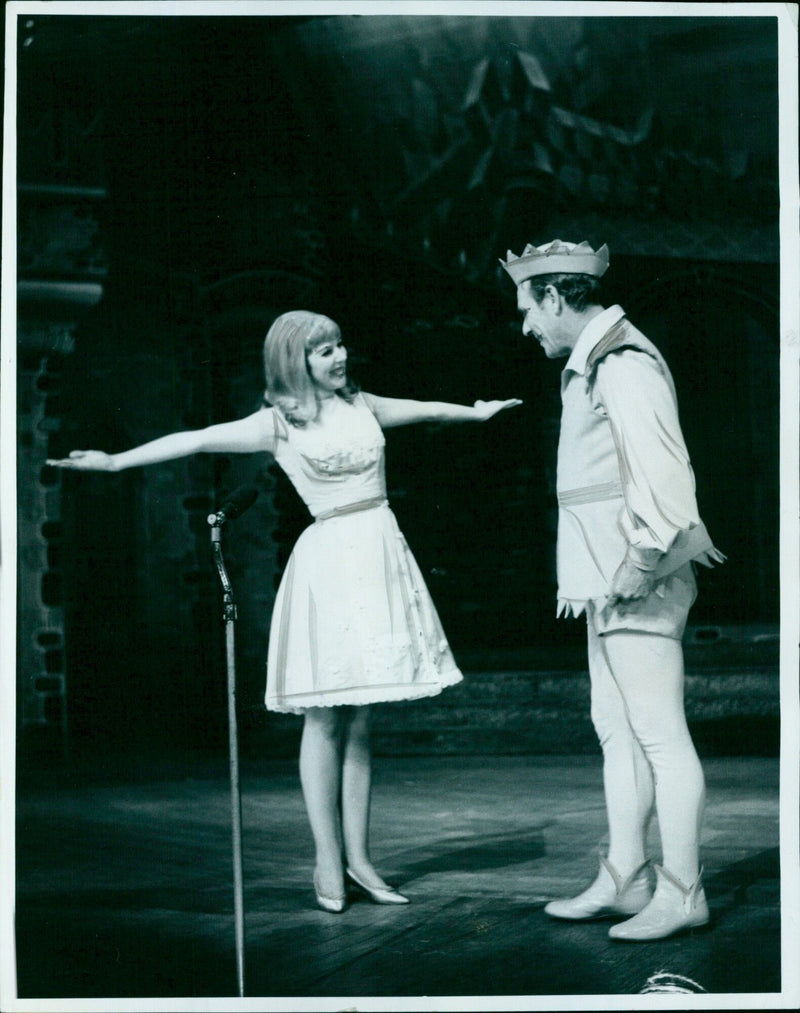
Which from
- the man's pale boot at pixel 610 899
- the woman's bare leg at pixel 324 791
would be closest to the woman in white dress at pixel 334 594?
the woman's bare leg at pixel 324 791

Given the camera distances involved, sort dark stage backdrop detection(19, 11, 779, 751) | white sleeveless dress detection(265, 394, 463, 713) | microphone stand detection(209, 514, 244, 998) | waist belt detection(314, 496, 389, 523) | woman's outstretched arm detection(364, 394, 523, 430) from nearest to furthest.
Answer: microphone stand detection(209, 514, 244, 998), white sleeveless dress detection(265, 394, 463, 713), waist belt detection(314, 496, 389, 523), woman's outstretched arm detection(364, 394, 523, 430), dark stage backdrop detection(19, 11, 779, 751)

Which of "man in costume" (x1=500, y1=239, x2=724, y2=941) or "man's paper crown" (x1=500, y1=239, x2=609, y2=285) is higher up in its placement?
"man's paper crown" (x1=500, y1=239, x2=609, y2=285)

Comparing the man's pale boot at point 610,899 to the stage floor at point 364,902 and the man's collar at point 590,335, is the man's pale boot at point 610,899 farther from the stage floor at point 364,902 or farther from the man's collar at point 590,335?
the man's collar at point 590,335

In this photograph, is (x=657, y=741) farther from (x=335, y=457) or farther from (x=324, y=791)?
(x=335, y=457)

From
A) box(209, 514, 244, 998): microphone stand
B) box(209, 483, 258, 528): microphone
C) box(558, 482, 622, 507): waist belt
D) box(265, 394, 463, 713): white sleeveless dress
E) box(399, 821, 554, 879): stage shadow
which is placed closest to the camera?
box(209, 514, 244, 998): microphone stand

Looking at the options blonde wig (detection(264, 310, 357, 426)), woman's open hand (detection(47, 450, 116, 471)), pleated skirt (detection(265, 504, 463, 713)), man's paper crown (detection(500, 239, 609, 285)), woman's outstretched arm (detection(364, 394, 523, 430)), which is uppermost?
man's paper crown (detection(500, 239, 609, 285))

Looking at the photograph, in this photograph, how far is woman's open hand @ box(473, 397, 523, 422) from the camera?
511 cm

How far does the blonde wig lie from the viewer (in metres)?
4.93

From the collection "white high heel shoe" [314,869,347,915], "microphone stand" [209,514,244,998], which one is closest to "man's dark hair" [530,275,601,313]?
"microphone stand" [209,514,244,998]

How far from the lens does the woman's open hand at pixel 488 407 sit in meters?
5.11

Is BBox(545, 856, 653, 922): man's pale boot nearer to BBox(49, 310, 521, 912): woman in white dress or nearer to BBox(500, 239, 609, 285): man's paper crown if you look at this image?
BBox(49, 310, 521, 912): woman in white dress

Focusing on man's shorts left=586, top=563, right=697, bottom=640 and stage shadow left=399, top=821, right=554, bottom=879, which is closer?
man's shorts left=586, top=563, right=697, bottom=640

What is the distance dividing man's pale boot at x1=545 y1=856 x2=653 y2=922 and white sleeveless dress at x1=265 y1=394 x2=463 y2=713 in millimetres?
799

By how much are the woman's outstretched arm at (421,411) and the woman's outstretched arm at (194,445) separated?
0.38 metres
